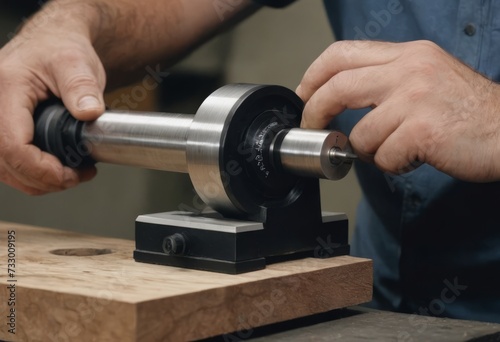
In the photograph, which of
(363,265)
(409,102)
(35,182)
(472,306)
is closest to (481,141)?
(409,102)

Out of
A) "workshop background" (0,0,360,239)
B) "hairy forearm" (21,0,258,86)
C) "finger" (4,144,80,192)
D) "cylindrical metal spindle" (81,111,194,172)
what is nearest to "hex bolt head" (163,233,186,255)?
"cylindrical metal spindle" (81,111,194,172)

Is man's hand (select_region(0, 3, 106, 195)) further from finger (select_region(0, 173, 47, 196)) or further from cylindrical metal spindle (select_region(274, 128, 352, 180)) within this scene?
cylindrical metal spindle (select_region(274, 128, 352, 180))

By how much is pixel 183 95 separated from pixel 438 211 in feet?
6.42

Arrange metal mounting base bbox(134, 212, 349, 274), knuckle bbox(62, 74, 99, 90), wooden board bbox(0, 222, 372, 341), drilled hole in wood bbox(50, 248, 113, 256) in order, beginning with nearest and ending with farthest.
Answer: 1. wooden board bbox(0, 222, 372, 341)
2. metal mounting base bbox(134, 212, 349, 274)
3. drilled hole in wood bbox(50, 248, 113, 256)
4. knuckle bbox(62, 74, 99, 90)

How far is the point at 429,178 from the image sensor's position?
146cm

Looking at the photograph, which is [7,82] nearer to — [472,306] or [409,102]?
[409,102]

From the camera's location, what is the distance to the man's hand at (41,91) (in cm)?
Answer: 139

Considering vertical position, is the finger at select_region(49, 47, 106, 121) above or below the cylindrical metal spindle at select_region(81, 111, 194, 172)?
above

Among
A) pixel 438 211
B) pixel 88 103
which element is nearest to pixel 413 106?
pixel 438 211

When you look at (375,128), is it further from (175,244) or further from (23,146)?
(23,146)

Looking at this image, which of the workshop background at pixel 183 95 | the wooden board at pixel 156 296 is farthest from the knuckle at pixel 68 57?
the workshop background at pixel 183 95

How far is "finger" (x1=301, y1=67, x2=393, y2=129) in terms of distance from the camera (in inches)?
45.9

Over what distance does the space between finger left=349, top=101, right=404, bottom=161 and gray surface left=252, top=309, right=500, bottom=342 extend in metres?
0.22

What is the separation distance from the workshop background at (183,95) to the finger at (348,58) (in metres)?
1.36
